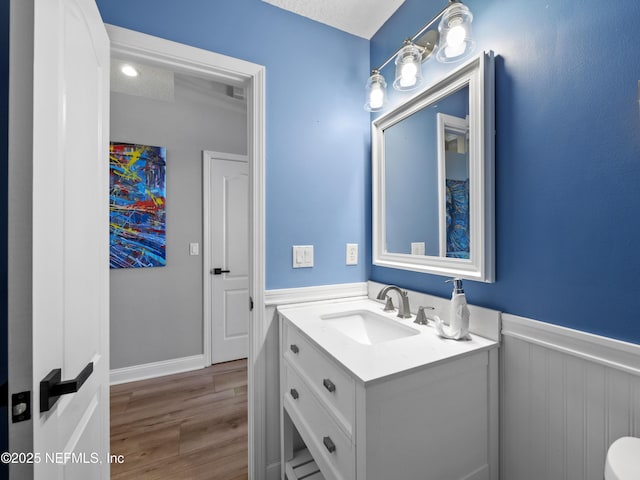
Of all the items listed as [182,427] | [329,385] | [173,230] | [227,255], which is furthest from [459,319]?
[173,230]

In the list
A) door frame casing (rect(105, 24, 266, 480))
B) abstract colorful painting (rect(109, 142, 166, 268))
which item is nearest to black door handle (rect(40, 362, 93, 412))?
door frame casing (rect(105, 24, 266, 480))

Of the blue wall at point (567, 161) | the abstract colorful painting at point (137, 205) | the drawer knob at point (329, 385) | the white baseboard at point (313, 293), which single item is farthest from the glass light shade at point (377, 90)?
the abstract colorful painting at point (137, 205)

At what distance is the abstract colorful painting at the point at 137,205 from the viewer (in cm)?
233

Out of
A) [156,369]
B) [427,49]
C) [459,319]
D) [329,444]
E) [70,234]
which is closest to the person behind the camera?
[70,234]

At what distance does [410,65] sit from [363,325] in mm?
1274

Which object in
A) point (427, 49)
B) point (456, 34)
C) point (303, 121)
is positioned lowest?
point (303, 121)

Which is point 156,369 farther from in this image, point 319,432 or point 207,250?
point 319,432

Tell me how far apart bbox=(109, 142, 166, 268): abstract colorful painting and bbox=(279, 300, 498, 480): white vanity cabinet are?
1958 millimetres

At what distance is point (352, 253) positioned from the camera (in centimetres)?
169

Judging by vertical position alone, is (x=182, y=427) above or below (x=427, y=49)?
below

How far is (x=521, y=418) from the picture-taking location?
0.96 metres

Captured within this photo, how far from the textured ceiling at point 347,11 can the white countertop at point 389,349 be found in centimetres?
161

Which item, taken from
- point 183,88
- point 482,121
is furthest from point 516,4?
point 183,88

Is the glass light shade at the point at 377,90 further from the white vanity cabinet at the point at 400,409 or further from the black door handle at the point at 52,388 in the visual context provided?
the black door handle at the point at 52,388
